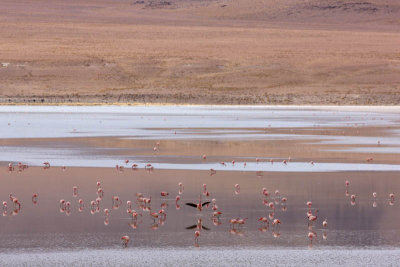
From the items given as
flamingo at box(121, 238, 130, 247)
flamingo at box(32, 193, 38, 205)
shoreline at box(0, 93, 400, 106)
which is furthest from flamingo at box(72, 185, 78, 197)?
shoreline at box(0, 93, 400, 106)

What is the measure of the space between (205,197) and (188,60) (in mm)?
81543

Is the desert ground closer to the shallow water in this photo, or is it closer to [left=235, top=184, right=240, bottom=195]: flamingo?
the shallow water

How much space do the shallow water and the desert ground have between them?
40.5m

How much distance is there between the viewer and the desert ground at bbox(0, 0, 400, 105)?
243 ft

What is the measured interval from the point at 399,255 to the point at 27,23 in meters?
117

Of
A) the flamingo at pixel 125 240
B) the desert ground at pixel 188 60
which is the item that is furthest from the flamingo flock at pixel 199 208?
the desert ground at pixel 188 60

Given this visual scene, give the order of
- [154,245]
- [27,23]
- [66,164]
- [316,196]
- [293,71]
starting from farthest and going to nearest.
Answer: [27,23], [293,71], [66,164], [316,196], [154,245]

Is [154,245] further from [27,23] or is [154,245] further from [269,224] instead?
[27,23]

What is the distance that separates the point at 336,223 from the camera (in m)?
12.1

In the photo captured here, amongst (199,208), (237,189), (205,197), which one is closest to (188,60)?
(237,189)

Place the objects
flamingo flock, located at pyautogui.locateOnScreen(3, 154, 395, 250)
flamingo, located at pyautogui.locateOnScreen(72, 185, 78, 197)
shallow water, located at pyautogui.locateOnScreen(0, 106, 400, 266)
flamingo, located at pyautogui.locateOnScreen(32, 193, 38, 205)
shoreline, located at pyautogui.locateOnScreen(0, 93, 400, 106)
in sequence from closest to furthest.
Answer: shallow water, located at pyautogui.locateOnScreen(0, 106, 400, 266)
flamingo flock, located at pyautogui.locateOnScreen(3, 154, 395, 250)
flamingo, located at pyautogui.locateOnScreen(32, 193, 38, 205)
flamingo, located at pyautogui.locateOnScreen(72, 185, 78, 197)
shoreline, located at pyautogui.locateOnScreen(0, 93, 400, 106)

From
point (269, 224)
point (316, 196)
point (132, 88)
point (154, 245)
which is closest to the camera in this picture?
point (154, 245)

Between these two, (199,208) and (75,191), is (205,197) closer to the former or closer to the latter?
(199,208)

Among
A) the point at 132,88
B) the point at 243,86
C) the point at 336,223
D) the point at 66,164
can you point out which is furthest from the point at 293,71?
the point at 336,223
